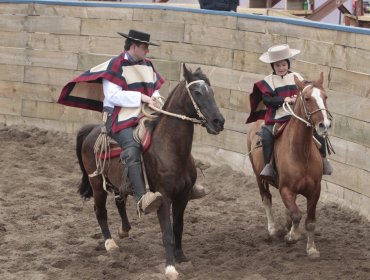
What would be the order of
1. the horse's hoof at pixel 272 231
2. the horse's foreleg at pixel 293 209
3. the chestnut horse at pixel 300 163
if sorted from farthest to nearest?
the horse's hoof at pixel 272 231, the horse's foreleg at pixel 293 209, the chestnut horse at pixel 300 163

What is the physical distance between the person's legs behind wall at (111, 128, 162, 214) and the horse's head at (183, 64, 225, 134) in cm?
68

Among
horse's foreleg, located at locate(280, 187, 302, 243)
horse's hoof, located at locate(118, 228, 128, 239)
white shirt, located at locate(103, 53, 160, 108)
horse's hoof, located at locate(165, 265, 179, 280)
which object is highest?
white shirt, located at locate(103, 53, 160, 108)

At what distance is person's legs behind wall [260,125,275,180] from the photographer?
27.7ft

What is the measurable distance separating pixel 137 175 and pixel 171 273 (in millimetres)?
900

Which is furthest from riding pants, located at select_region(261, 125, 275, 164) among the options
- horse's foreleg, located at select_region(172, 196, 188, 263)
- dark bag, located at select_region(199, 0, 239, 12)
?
dark bag, located at select_region(199, 0, 239, 12)

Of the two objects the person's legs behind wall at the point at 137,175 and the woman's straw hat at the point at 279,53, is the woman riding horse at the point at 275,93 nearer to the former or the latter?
the woman's straw hat at the point at 279,53

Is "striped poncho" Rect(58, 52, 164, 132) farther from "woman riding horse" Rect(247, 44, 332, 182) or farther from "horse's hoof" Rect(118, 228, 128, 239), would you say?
"horse's hoof" Rect(118, 228, 128, 239)

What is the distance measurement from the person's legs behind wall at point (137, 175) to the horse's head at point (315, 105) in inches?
57.0

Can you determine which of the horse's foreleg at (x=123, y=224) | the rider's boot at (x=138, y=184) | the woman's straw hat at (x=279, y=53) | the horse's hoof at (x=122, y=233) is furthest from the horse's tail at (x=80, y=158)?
the woman's straw hat at (x=279, y=53)

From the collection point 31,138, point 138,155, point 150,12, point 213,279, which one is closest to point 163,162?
point 138,155

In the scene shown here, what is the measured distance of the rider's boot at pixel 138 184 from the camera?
296 inches

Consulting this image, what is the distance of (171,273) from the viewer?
7383 mm

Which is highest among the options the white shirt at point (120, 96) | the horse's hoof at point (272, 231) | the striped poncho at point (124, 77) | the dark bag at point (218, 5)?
the dark bag at point (218, 5)

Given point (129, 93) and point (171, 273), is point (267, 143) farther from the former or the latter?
point (171, 273)
